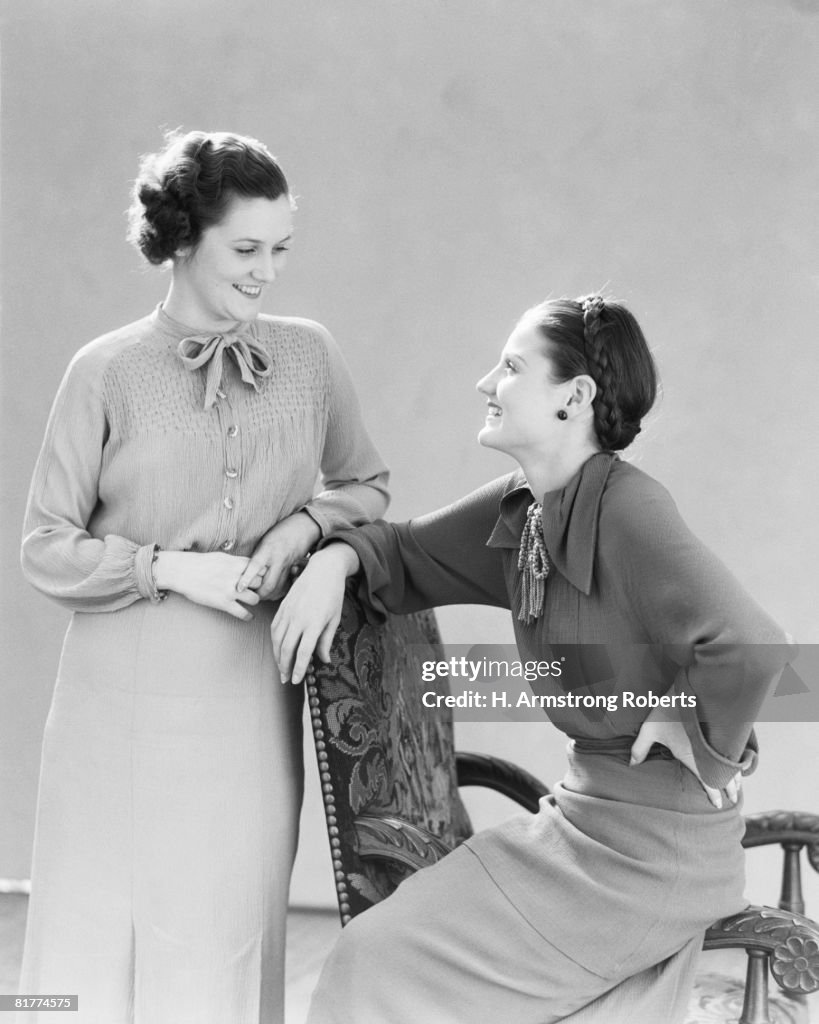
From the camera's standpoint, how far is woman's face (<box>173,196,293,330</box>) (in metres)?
2.01

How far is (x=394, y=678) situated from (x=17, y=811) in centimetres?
256

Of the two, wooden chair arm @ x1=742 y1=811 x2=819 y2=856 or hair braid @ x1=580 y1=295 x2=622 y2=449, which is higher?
hair braid @ x1=580 y1=295 x2=622 y2=449

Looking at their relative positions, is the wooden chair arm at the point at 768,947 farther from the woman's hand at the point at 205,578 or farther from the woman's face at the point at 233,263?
the woman's face at the point at 233,263

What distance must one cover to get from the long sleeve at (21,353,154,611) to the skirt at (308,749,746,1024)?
0.63 meters

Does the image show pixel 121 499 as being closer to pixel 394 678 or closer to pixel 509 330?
pixel 394 678

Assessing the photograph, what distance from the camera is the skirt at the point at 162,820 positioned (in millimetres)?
2045

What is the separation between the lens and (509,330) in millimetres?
3867

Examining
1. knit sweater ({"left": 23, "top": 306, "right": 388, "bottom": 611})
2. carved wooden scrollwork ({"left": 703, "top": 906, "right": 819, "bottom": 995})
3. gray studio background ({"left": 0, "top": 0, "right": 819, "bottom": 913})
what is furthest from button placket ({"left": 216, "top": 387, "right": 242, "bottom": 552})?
gray studio background ({"left": 0, "top": 0, "right": 819, "bottom": 913})

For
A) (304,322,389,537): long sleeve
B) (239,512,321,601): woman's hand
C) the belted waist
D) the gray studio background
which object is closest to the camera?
the belted waist

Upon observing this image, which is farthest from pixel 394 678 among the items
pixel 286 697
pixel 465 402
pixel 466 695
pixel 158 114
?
pixel 158 114

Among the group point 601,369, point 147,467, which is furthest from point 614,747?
point 147,467

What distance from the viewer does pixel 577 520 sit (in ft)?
6.34

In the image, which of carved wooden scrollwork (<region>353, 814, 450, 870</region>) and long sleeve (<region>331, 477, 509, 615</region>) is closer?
carved wooden scrollwork (<region>353, 814, 450, 870</region>)

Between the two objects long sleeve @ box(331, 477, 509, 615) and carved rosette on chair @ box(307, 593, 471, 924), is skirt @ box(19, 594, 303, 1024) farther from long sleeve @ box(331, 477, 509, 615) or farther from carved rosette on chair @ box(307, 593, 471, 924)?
long sleeve @ box(331, 477, 509, 615)
